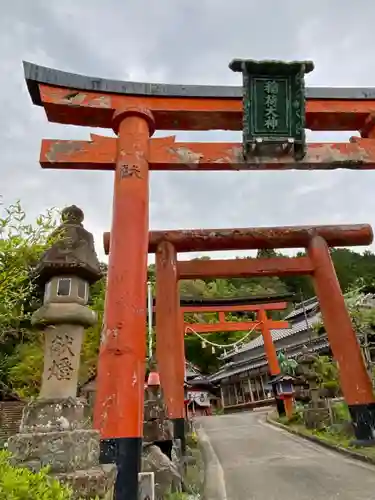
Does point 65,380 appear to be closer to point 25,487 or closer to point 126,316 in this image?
point 126,316

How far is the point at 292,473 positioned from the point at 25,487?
22.0 ft

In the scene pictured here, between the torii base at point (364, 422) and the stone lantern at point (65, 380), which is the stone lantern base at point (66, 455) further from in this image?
the torii base at point (364, 422)

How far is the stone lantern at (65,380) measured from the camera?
2521 millimetres

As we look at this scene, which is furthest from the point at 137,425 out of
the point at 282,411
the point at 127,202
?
the point at 282,411

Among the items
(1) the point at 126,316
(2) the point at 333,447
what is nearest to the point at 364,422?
(2) the point at 333,447

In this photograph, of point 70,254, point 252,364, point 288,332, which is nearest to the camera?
point 70,254

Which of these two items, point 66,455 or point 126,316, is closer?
point 66,455

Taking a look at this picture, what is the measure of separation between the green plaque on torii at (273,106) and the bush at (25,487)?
196 inches

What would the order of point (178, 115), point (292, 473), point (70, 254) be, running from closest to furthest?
point (70, 254) → point (178, 115) → point (292, 473)

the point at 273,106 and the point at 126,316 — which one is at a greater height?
the point at 273,106

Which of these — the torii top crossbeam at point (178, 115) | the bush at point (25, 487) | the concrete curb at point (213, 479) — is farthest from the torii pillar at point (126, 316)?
the concrete curb at point (213, 479)

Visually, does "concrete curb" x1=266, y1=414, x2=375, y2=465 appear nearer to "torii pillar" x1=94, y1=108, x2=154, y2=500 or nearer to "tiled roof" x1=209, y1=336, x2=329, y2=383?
"torii pillar" x1=94, y1=108, x2=154, y2=500

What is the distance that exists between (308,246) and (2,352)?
15008mm

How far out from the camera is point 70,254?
3.83 m
